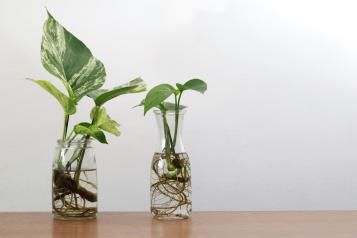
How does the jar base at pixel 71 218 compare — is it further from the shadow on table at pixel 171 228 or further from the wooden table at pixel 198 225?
the shadow on table at pixel 171 228

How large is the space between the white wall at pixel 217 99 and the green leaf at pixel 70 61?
397 mm

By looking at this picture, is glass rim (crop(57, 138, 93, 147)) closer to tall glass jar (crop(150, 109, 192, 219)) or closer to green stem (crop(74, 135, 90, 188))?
green stem (crop(74, 135, 90, 188))

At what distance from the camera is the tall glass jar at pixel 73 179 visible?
1.20 m

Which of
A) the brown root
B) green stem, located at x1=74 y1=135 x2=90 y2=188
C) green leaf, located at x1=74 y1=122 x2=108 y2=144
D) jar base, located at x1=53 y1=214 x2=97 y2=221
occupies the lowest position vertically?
jar base, located at x1=53 y1=214 x2=97 y2=221

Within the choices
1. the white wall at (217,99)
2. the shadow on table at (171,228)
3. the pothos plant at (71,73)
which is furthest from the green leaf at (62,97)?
the white wall at (217,99)

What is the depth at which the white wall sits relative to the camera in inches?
62.6

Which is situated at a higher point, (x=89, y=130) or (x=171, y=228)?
(x=89, y=130)

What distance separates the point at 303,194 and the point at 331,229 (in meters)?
0.51

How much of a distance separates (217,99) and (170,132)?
420 mm

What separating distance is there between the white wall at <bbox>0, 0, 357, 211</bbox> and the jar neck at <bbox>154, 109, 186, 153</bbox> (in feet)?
1.25

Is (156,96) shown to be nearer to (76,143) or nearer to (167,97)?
(167,97)

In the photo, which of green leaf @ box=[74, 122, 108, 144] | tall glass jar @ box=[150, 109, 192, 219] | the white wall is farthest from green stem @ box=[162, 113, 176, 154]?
the white wall

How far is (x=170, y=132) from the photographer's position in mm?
1216

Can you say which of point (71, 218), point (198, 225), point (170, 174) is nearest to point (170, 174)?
point (170, 174)
